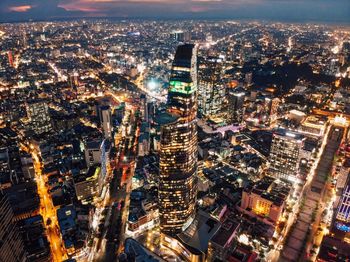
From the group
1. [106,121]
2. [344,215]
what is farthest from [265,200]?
[106,121]

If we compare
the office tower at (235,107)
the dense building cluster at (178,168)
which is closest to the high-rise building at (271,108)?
the dense building cluster at (178,168)

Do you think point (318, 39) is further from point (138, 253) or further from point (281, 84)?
point (138, 253)

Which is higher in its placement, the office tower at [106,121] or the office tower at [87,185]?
the office tower at [106,121]

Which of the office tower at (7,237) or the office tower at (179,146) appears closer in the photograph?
the office tower at (7,237)

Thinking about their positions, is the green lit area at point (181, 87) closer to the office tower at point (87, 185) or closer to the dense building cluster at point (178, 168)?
the dense building cluster at point (178, 168)

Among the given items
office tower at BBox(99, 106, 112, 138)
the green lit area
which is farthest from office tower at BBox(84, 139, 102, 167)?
the green lit area
